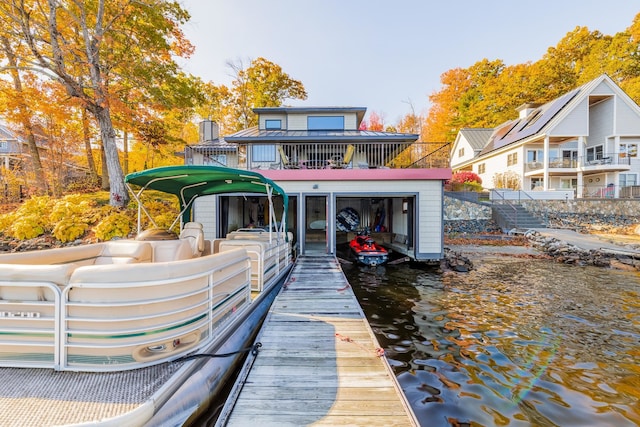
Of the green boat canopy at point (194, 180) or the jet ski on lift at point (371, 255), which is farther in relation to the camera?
the jet ski on lift at point (371, 255)

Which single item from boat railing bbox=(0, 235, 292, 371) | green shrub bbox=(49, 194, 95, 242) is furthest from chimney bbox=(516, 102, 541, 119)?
green shrub bbox=(49, 194, 95, 242)

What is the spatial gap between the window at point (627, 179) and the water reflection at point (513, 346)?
63.8 ft

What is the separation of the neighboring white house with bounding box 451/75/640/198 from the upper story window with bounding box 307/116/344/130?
1566 centimetres

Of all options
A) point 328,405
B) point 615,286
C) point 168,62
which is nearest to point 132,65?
point 168,62

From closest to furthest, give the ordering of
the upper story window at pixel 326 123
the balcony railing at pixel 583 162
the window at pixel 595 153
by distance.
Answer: the upper story window at pixel 326 123 → the balcony railing at pixel 583 162 → the window at pixel 595 153

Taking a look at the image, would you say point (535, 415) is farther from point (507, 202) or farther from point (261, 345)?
point (507, 202)

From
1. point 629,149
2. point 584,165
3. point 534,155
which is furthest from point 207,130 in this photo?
point 629,149

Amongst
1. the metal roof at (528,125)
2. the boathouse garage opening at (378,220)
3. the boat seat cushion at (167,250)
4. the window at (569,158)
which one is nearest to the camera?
the boat seat cushion at (167,250)

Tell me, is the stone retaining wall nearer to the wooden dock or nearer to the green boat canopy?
the green boat canopy

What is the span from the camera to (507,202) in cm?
1848

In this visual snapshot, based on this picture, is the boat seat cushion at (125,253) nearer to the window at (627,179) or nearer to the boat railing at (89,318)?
the boat railing at (89,318)

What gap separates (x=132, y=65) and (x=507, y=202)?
22782 mm

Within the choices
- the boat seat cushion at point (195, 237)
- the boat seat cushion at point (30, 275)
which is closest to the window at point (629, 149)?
the boat seat cushion at point (195, 237)

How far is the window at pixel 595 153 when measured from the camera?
869 inches
